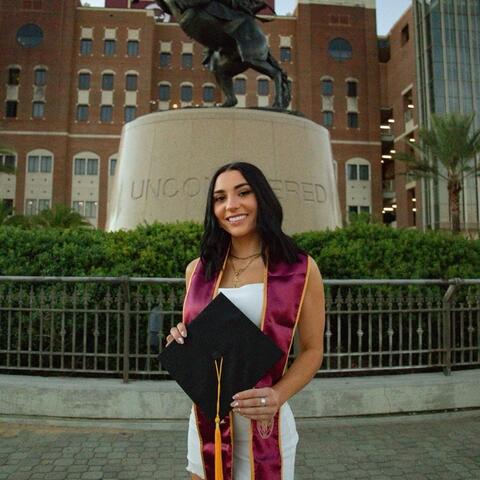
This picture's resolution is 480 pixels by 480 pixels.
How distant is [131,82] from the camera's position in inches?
2018

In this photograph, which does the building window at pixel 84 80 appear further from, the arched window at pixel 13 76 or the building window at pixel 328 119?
the building window at pixel 328 119

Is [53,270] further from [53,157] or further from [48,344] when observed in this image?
[53,157]

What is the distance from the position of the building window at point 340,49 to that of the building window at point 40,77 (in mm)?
28606

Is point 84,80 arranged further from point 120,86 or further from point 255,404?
point 255,404

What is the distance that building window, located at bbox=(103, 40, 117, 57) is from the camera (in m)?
51.3

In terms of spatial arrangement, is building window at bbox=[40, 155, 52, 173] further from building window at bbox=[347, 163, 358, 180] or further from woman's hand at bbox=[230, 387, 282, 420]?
woman's hand at bbox=[230, 387, 282, 420]

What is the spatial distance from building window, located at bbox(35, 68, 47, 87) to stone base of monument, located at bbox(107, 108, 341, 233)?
46.3 meters

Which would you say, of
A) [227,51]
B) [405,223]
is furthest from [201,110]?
[405,223]

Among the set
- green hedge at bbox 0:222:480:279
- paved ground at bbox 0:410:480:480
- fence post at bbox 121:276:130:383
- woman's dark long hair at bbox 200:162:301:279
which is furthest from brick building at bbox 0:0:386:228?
woman's dark long hair at bbox 200:162:301:279

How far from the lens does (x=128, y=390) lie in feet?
15.1

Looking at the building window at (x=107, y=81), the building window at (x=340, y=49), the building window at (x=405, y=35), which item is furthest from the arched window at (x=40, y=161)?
the building window at (x=405, y=35)

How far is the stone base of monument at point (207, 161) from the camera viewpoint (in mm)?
8508

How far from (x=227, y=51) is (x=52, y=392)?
714cm

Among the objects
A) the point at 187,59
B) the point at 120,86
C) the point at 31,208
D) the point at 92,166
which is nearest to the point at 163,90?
the point at 187,59
